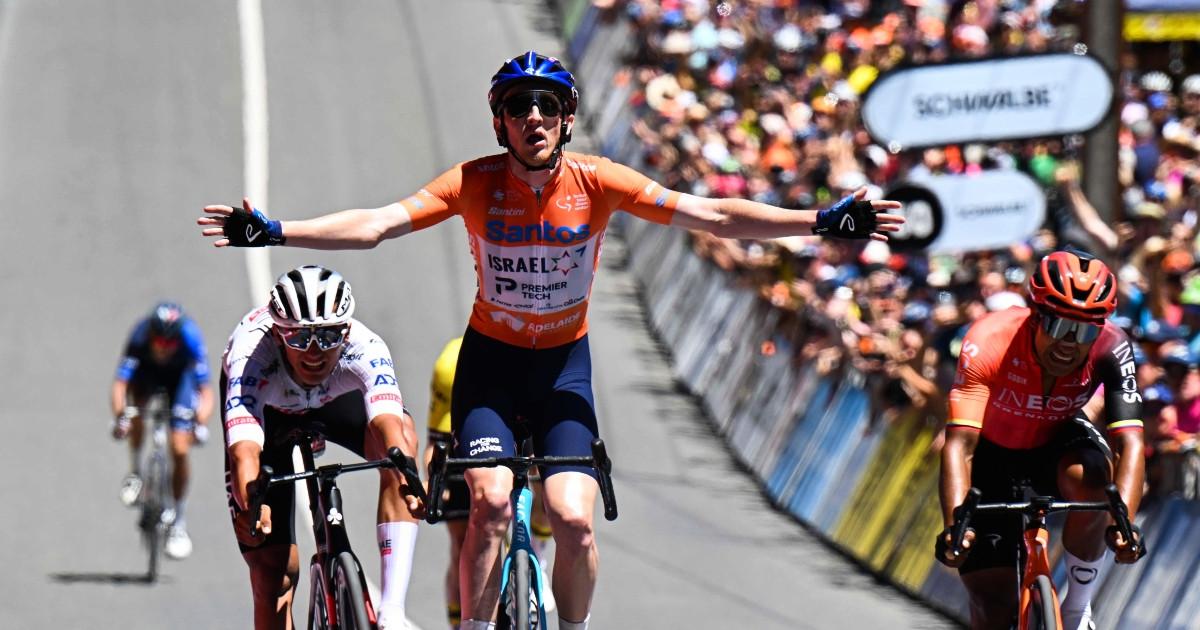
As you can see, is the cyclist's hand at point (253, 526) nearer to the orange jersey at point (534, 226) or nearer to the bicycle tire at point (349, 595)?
the bicycle tire at point (349, 595)

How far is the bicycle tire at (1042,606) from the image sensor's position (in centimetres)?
765

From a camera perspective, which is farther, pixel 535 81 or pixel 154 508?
pixel 154 508

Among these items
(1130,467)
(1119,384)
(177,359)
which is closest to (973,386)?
(1119,384)

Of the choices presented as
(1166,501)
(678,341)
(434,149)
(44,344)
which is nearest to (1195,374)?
(1166,501)

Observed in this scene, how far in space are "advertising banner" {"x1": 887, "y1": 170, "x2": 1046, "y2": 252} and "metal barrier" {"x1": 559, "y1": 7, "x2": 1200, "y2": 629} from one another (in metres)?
1.66

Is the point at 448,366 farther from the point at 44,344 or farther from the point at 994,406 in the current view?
the point at 44,344

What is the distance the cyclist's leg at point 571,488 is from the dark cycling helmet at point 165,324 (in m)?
7.52

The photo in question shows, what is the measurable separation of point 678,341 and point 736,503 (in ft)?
13.8

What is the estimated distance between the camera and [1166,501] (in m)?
10.5

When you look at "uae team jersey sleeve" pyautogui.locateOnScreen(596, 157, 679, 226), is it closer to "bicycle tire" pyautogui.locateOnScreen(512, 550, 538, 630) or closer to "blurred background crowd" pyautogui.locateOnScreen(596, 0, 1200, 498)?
"bicycle tire" pyautogui.locateOnScreen(512, 550, 538, 630)

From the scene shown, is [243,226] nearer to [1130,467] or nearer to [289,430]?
[289,430]

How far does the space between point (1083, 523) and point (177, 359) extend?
8.63 m

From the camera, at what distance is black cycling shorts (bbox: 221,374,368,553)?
8570 millimetres

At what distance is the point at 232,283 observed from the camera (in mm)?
23453
